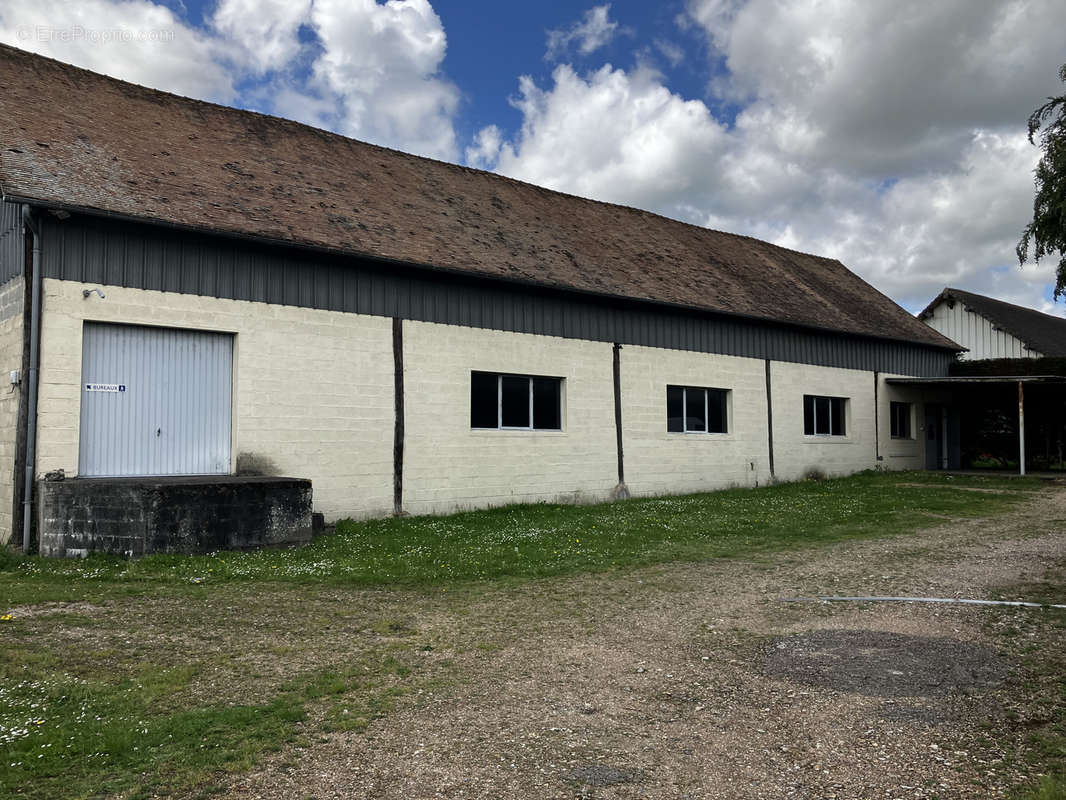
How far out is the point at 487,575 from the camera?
31.1 ft

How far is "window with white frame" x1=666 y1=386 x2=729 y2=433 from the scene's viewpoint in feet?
62.6

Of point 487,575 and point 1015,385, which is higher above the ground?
point 1015,385

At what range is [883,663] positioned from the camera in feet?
18.9

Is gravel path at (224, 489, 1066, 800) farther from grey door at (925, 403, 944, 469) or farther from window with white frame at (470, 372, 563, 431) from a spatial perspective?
grey door at (925, 403, 944, 469)

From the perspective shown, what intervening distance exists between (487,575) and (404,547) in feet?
6.97

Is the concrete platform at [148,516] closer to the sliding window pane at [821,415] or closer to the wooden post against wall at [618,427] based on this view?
the wooden post against wall at [618,427]

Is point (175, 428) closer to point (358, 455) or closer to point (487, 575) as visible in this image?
point (358, 455)

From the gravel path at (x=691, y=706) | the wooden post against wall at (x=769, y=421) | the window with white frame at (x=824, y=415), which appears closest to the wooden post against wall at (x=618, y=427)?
the wooden post against wall at (x=769, y=421)

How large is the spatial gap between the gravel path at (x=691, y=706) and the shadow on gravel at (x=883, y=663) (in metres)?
0.02

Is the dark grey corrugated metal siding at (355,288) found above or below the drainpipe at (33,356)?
above

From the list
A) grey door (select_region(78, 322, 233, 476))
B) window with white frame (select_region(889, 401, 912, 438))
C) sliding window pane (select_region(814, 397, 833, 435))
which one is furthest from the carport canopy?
grey door (select_region(78, 322, 233, 476))

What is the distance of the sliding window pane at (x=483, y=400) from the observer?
1559 cm

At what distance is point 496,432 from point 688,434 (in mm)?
5654

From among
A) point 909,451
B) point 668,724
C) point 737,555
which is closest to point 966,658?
point 668,724
